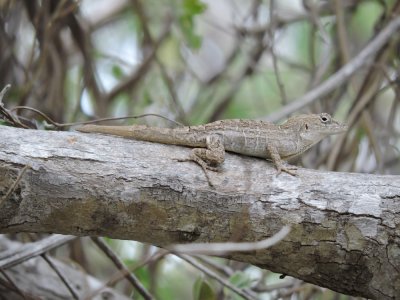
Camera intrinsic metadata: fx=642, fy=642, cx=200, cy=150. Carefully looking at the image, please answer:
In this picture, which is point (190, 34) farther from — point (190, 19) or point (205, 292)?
point (205, 292)

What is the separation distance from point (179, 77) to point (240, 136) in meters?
3.51

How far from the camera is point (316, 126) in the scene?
14.8 feet

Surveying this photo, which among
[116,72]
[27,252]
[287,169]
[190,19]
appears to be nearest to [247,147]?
[287,169]

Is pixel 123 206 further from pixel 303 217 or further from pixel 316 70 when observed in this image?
pixel 316 70

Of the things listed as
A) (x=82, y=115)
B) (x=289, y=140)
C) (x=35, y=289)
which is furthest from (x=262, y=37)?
(x=35, y=289)

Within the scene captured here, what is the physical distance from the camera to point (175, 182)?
312 cm

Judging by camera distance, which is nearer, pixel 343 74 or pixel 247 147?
pixel 247 147

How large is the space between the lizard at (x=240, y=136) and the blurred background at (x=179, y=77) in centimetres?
45

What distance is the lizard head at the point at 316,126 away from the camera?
14.7 ft

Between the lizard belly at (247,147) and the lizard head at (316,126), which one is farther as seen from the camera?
the lizard head at (316,126)

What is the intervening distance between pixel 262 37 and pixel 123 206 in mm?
3996

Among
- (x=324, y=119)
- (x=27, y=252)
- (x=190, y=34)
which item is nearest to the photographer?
(x=27, y=252)

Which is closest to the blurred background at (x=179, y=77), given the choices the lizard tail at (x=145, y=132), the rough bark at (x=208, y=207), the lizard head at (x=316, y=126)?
the lizard head at (x=316, y=126)

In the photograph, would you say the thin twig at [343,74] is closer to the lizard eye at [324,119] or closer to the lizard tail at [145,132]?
the lizard eye at [324,119]
